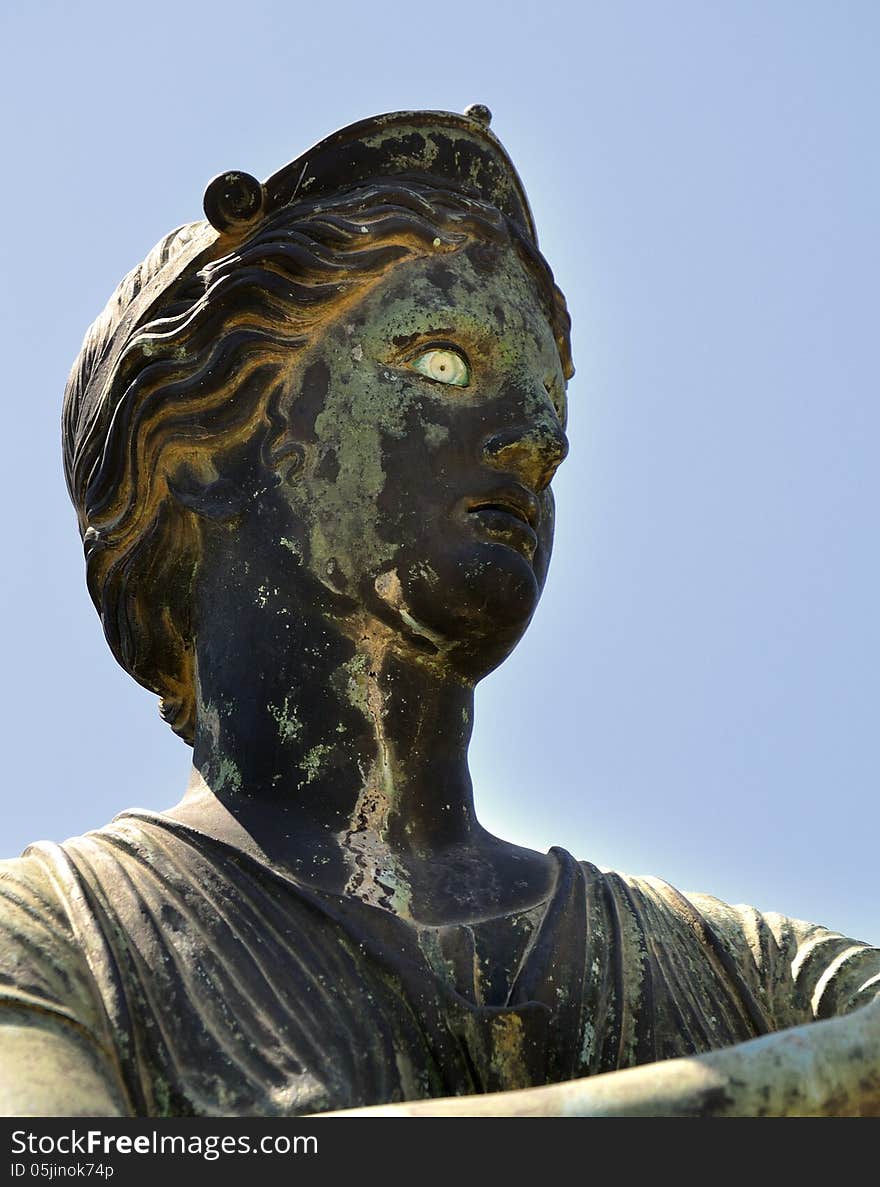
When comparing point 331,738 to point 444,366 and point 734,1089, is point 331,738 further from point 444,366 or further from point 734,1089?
point 734,1089

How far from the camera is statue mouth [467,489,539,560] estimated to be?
8477 mm

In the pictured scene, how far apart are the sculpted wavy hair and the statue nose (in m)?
0.72

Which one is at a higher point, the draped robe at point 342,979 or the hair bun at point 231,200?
the hair bun at point 231,200

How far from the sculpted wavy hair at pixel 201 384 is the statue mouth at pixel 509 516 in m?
0.71

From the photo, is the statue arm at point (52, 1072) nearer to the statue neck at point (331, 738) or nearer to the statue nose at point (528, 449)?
the statue neck at point (331, 738)

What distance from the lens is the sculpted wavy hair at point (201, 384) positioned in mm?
8852

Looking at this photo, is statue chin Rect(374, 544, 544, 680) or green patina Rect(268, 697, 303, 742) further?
green patina Rect(268, 697, 303, 742)

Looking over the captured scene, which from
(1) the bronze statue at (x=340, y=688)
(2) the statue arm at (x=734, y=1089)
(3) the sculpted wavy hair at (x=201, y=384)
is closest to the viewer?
(2) the statue arm at (x=734, y=1089)

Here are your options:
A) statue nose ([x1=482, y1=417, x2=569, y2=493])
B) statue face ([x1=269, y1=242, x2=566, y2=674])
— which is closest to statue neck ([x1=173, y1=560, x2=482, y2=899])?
statue face ([x1=269, y1=242, x2=566, y2=674])

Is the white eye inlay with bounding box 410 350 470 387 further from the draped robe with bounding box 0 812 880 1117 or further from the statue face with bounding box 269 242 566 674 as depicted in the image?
the draped robe with bounding box 0 812 880 1117

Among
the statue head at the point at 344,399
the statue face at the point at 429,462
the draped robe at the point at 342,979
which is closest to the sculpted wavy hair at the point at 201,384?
the statue head at the point at 344,399

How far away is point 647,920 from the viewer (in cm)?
825

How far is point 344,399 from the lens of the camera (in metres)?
8.66

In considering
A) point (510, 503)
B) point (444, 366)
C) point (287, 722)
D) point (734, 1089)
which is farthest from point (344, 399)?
point (734, 1089)
